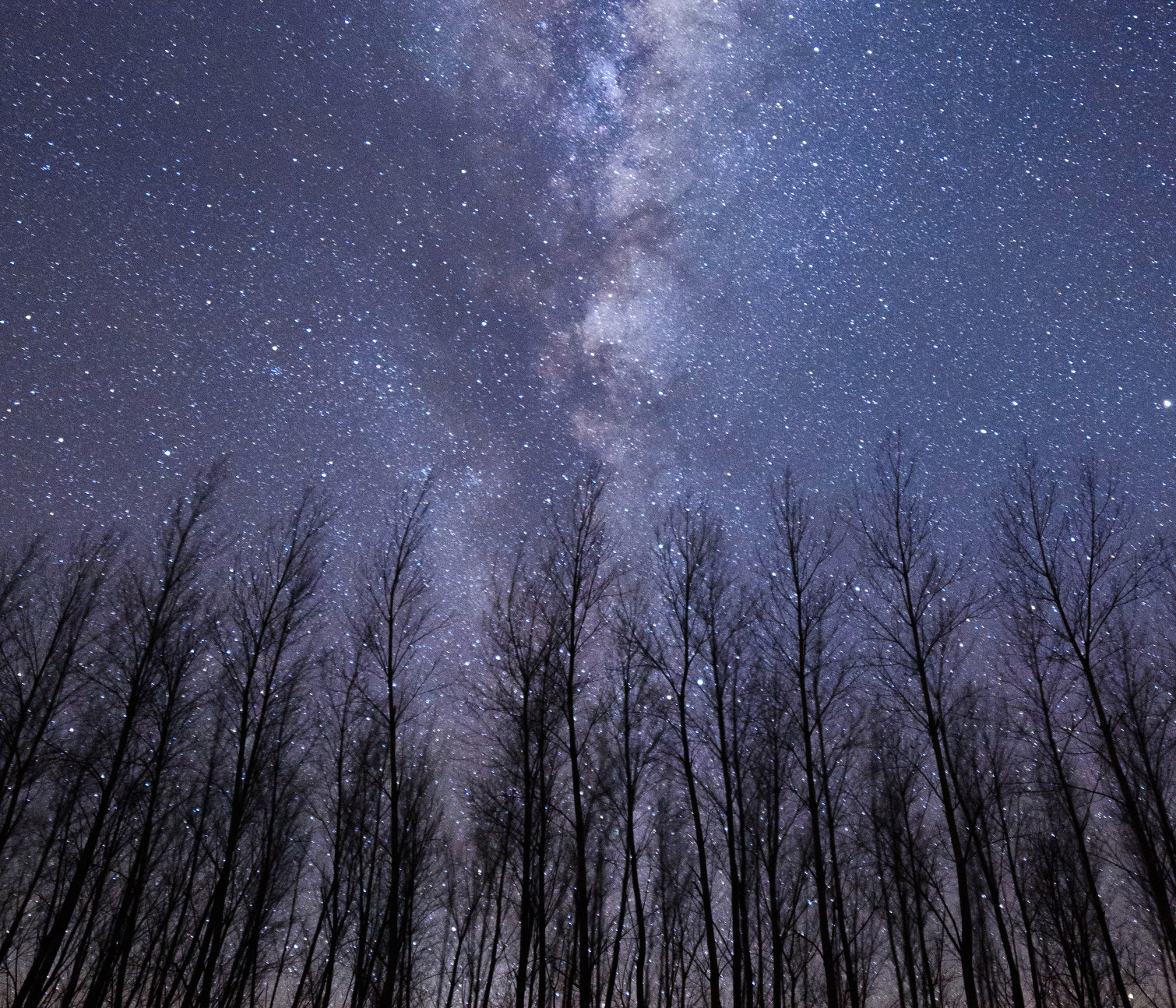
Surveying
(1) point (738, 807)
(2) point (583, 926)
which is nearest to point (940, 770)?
(1) point (738, 807)

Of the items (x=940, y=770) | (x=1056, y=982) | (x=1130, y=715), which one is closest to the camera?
(x=940, y=770)

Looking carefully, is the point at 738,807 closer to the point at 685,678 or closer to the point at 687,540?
the point at 685,678

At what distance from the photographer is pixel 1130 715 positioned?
1645cm

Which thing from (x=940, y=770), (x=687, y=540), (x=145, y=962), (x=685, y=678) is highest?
(x=687, y=540)

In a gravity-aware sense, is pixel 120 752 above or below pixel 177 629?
below

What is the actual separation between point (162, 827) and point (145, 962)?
3.26 metres

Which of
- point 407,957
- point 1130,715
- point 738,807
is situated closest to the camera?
point 738,807

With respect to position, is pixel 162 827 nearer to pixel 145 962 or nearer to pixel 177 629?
pixel 145 962

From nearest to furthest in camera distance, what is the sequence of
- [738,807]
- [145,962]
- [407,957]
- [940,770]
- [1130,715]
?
[940,770]
[738,807]
[1130,715]
[145,962]
[407,957]

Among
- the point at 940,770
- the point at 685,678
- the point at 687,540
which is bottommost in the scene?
the point at 940,770

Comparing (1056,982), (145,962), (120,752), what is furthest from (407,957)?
(1056,982)

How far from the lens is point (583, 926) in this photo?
1169 centimetres

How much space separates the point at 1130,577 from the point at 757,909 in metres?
15.2

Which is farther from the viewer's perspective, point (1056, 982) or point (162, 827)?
point (1056, 982)
